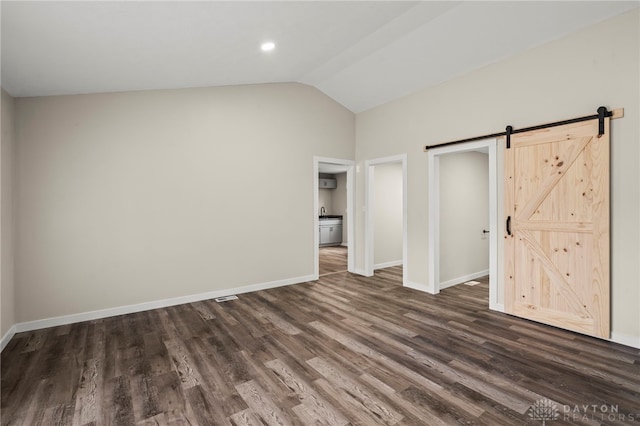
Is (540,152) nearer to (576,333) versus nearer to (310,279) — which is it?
(576,333)

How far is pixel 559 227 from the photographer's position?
333cm

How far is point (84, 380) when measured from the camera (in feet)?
8.06

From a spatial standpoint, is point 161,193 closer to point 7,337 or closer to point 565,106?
point 7,337

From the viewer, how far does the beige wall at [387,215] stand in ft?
21.4

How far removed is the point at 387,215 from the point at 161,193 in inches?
172

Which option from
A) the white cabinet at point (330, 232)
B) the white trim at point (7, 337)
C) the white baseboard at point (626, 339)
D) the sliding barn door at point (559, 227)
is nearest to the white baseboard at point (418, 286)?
the sliding barn door at point (559, 227)

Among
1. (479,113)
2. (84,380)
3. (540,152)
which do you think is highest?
(479,113)

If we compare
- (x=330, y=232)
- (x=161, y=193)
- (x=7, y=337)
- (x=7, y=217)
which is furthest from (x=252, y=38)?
(x=330, y=232)

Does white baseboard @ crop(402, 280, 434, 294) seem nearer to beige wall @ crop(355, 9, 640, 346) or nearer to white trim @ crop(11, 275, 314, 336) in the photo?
beige wall @ crop(355, 9, 640, 346)

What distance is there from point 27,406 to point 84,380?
0.36m

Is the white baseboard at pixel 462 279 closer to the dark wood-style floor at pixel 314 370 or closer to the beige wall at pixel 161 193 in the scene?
the dark wood-style floor at pixel 314 370

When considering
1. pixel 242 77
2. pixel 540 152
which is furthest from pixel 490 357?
pixel 242 77

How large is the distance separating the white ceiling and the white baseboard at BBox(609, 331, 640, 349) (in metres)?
2.98

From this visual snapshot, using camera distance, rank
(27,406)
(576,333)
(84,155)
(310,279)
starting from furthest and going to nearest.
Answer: (310,279) → (84,155) → (576,333) → (27,406)
